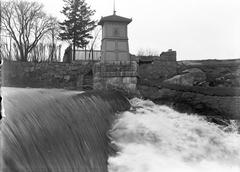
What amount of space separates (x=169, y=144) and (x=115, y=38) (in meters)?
7.64

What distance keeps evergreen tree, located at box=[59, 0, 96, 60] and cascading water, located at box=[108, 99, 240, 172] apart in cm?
1455

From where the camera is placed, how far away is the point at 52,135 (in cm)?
438

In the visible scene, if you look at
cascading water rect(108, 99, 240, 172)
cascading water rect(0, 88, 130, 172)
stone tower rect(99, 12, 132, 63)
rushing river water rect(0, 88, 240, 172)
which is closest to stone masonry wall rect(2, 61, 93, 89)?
stone tower rect(99, 12, 132, 63)

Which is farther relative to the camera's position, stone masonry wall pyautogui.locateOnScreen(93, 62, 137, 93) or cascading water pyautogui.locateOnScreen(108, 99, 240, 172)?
stone masonry wall pyautogui.locateOnScreen(93, 62, 137, 93)

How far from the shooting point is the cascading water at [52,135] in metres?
3.36

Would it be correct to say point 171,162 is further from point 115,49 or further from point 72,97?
point 115,49

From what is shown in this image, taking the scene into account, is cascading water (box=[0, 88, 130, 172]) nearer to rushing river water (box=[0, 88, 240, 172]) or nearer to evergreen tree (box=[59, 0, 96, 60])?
rushing river water (box=[0, 88, 240, 172])

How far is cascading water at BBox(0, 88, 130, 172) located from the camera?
336 centimetres

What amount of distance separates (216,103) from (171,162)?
503 cm

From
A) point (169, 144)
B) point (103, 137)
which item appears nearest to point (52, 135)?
point (103, 137)

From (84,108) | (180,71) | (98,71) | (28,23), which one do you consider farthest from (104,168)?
(28,23)

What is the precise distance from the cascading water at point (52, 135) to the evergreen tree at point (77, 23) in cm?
1596

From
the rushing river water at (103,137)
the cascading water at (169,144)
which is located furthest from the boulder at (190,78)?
the cascading water at (169,144)

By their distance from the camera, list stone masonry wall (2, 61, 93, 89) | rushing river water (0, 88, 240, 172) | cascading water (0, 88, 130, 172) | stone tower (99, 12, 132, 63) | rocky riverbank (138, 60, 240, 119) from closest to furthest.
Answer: cascading water (0, 88, 130, 172) → rushing river water (0, 88, 240, 172) → rocky riverbank (138, 60, 240, 119) → stone tower (99, 12, 132, 63) → stone masonry wall (2, 61, 93, 89)
